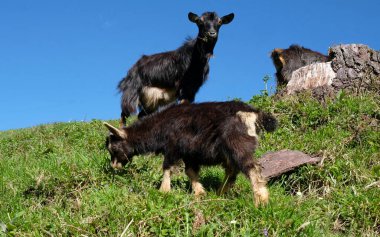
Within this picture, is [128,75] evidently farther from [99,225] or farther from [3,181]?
[99,225]

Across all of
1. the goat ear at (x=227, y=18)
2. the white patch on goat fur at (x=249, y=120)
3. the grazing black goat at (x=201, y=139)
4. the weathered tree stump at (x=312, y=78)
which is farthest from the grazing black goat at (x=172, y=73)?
the white patch on goat fur at (x=249, y=120)

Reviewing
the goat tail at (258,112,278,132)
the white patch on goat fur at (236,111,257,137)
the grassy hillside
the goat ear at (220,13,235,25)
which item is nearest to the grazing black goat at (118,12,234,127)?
the goat ear at (220,13,235,25)

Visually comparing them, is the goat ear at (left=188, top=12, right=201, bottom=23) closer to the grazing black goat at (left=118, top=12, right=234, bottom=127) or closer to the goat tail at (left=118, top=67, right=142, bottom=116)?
the grazing black goat at (left=118, top=12, right=234, bottom=127)

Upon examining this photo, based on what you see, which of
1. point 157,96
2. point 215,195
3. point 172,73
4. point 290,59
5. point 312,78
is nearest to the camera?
point 215,195

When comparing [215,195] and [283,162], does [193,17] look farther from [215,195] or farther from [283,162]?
[215,195]

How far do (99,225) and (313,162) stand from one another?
10.8 ft

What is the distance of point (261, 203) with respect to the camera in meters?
5.17

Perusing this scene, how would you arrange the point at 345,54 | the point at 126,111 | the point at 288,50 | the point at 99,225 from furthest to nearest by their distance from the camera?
1. the point at 288,50
2. the point at 126,111
3. the point at 345,54
4. the point at 99,225

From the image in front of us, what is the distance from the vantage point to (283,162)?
6.98 metres

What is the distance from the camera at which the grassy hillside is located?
489cm

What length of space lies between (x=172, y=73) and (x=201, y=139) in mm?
5897

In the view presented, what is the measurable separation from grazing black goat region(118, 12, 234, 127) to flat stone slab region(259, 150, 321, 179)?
4.29 metres

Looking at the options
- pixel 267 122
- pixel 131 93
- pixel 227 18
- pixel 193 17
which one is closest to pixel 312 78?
pixel 227 18

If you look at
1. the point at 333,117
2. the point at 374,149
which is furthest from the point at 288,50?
the point at 374,149
